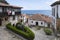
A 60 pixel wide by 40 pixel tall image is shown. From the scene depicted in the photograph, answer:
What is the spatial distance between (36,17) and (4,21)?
2227 cm

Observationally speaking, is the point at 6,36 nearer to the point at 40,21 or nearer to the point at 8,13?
the point at 8,13

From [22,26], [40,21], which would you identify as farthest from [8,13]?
[40,21]

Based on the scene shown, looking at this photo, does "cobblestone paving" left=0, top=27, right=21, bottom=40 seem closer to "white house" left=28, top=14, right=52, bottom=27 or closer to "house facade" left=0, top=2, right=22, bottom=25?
"house facade" left=0, top=2, right=22, bottom=25

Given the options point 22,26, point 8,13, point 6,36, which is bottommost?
point 6,36

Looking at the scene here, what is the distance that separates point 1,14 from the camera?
41062 mm

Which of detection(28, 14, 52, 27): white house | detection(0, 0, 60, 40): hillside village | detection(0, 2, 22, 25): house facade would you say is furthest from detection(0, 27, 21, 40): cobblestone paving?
detection(28, 14, 52, 27): white house

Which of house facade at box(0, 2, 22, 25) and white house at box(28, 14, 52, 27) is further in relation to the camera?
white house at box(28, 14, 52, 27)

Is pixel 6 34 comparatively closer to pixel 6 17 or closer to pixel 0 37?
pixel 0 37

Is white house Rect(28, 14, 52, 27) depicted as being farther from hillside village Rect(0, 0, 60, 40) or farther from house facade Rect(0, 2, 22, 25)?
house facade Rect(0, 2, 22, 25)

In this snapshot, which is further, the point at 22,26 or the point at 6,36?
the point at 22,26

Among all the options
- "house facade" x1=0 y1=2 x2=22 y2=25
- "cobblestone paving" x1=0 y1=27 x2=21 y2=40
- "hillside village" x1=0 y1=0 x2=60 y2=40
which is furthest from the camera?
"house facade" x1=0 y1=2 x2=22 y2=25

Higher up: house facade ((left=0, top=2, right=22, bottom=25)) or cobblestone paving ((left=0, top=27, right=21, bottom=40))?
house facade ((left=0, top=2, right=22, bottom=25))

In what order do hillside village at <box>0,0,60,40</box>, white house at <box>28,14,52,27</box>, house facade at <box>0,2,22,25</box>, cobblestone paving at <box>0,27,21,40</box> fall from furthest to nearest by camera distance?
white house at <box>28,14,52,27</box>
house facade at <box>0,2,22,25</box>
hillside village at <box>0,0,60,40</box>
cobblestone paving at <box>0,27,21,40</box>

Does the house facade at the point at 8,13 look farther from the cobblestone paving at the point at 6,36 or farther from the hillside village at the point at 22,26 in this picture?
the cobblestone paving at the point at 6,36
